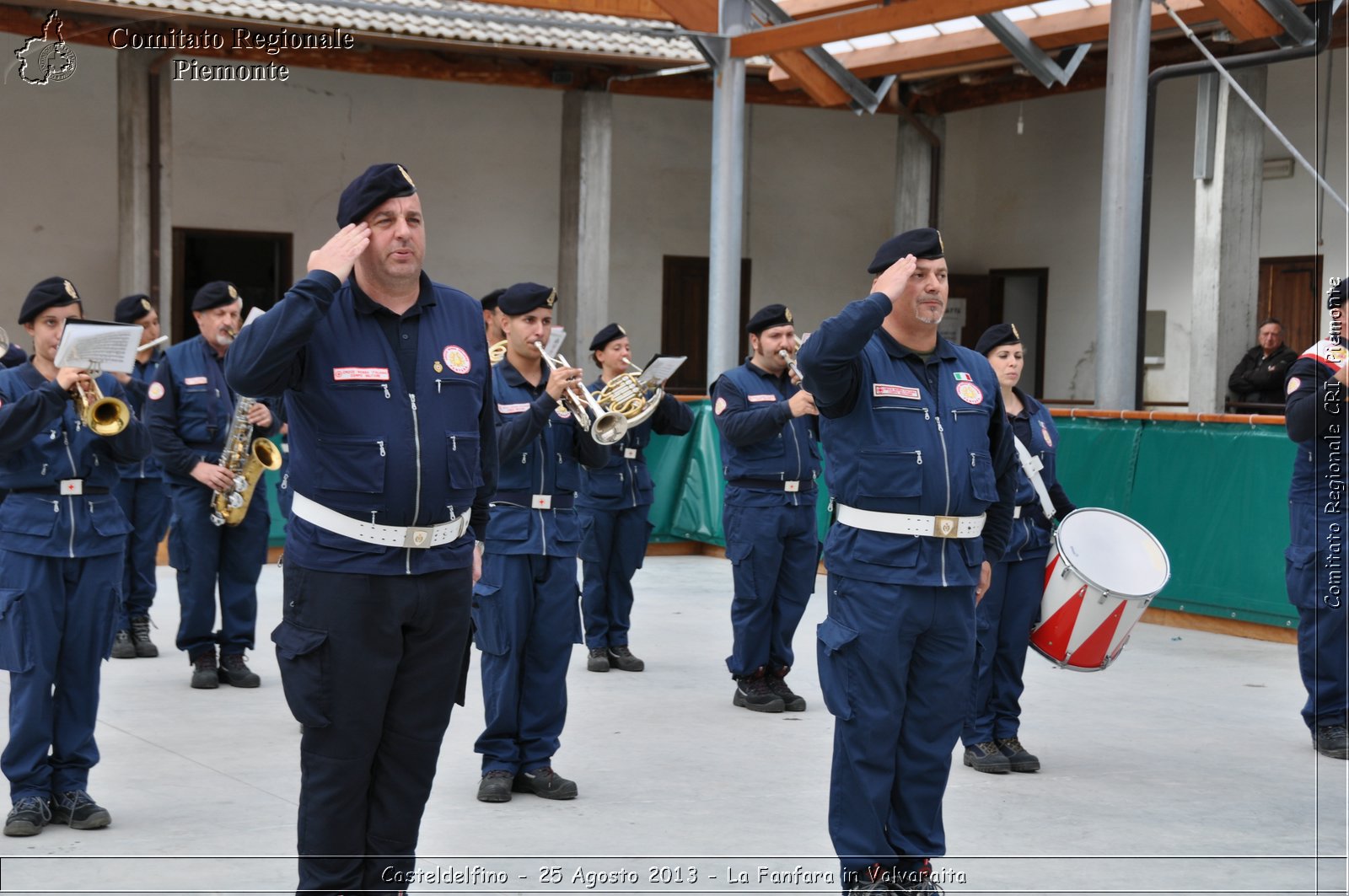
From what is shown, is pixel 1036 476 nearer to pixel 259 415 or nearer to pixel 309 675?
pixel 309 675

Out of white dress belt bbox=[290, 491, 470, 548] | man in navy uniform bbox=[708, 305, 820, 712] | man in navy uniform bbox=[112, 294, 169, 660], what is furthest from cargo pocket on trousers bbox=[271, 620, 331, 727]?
man in navy uniform bbox=[112, 294, 169, 660]

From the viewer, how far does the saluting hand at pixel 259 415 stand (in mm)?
8367

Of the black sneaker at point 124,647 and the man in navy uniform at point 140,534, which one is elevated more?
the man in navy uniform at point 140,534

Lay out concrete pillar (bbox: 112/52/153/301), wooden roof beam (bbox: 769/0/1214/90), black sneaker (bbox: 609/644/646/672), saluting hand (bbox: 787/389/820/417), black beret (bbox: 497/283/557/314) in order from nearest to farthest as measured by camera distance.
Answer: black beret (bbox: 497/283/557/314), saluting hand (bbox: 787/389/820/417), black sneaker (bbox: 609/644/646/672), wooden roof beam (bbox: 769/0/1214/90), concrete pillar (bbox: 112/52/153/301)

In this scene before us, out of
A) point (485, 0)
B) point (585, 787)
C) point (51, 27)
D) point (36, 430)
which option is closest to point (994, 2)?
point (485, 0)

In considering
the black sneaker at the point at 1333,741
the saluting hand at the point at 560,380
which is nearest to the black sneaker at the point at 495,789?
the saluting hand at the point at 560,380

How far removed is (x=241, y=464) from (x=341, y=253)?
462 cm

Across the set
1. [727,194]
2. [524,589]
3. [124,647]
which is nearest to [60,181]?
[727,194]

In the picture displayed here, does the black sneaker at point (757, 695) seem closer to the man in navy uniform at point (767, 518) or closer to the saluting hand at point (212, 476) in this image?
the man in navy uniform at point (767, 518)

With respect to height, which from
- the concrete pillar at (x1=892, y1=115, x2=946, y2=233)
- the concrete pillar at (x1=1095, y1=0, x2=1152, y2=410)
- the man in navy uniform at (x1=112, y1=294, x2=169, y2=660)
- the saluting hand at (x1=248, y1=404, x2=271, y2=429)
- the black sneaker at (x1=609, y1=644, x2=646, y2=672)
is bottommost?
the black sneaker at (x1=609, y1=644, x2=646, y2=672)

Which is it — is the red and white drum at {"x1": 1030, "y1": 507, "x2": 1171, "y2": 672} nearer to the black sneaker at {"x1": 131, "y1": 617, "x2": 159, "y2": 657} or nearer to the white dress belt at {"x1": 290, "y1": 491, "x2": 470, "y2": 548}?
the white dress belt at {"x1": 290, "y1": 491, "x2": 470, "y2": 548}

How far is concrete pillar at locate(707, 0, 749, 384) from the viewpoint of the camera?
14367mm

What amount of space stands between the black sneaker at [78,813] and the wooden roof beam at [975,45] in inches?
445

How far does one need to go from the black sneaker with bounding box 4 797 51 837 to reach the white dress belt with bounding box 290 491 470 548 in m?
2.12
